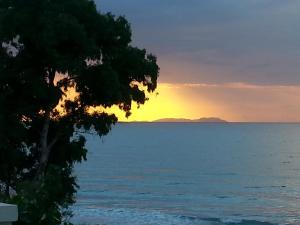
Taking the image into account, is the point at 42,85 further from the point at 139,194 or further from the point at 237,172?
the point at 237,172

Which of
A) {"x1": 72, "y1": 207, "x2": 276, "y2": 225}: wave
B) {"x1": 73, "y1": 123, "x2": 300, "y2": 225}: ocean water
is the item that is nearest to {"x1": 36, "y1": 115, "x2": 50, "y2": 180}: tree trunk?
{"x1": 73, "y1": 123, "x2": 300, "y2": 225}: ocean water

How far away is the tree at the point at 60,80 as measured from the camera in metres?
18.2

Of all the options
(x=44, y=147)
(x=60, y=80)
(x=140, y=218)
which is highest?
(x=60, y=80)

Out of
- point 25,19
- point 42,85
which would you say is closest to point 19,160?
point 42,85

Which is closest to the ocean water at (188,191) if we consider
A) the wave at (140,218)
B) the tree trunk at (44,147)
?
the wave at (140,218)

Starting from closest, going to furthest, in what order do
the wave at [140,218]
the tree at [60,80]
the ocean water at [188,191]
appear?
the tree at [60,80], the wave at [140,218], the ocean water at [188,191]

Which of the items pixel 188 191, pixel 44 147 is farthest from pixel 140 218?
pixel 44 147

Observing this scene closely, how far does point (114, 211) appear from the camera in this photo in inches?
1699

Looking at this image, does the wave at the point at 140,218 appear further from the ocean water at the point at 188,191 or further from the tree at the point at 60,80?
the tree at the point at 60,80

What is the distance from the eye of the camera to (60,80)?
19.0 meters

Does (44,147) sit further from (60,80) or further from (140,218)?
(140,218)

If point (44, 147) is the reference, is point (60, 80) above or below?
above

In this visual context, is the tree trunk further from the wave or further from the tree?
the wave

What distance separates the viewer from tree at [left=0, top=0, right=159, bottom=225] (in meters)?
18.2
